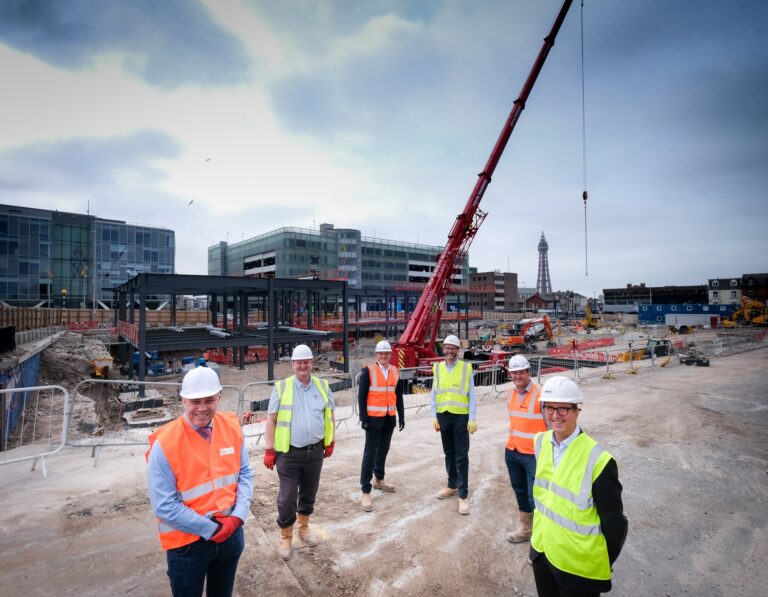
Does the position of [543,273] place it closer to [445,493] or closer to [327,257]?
[327,257]

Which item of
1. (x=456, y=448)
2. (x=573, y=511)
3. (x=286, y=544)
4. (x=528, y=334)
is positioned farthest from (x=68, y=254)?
(x=573, y=511)

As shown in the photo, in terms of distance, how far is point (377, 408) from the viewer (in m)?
5.05

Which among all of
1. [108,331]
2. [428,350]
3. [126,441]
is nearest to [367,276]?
[108,331]

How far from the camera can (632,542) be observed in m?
4.22

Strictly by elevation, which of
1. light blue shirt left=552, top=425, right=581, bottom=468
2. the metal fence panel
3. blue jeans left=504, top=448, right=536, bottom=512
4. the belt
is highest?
light blue shirt left=552, top=425, right=581, bottom=468

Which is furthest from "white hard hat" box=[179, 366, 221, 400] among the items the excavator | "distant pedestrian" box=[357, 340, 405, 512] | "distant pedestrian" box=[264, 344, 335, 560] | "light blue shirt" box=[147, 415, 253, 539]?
the excavator

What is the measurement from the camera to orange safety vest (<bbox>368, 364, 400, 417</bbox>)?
5.06m

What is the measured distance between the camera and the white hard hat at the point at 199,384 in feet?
7.90

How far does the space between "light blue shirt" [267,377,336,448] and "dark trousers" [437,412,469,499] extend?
168 cm

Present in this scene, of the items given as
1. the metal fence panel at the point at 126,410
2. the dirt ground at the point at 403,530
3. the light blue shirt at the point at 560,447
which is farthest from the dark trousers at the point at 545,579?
the metal fence panel at the point at 126,410

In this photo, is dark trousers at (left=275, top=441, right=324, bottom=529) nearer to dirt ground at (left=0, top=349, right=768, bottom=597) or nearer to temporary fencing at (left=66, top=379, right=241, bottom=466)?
dirt ground at (left=0, top=349, right=768, bottom=597)

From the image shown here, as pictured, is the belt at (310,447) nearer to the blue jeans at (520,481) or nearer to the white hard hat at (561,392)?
the blue jeans at (520,481)

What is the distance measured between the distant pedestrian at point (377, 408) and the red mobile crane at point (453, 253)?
12.8 metres

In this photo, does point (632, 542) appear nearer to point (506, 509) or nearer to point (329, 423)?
point (506, 509)
